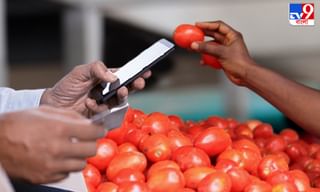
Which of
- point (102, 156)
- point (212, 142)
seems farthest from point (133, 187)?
point (212, 142)

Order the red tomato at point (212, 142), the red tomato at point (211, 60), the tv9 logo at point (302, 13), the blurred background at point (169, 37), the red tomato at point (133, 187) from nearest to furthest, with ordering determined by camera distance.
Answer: the red tomato at point (133, 187) → the red tomato at point (212, 142) → the tv9 logo at point (302, 13) → the red tomato at point (211, 60) → the blurred background at point (169, 37)

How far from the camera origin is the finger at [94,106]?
1538 millimetres

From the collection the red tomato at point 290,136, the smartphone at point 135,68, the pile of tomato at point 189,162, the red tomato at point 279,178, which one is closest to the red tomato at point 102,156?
the pile of tomato at point 189,162

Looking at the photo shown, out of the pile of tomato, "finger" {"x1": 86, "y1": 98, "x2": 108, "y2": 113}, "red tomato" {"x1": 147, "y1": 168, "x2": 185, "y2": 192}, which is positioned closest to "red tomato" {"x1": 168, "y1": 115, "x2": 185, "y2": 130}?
the pile of tomato

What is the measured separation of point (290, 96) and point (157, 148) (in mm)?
371

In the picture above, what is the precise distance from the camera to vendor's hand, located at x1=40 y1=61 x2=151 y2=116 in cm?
154

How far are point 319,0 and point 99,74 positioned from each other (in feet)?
1.96

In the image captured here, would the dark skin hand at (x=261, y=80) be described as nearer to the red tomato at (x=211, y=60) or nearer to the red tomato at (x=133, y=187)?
the red tomato at (x=211, y=60)

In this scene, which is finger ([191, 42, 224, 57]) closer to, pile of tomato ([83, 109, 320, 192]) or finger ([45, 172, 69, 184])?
pile of tomato ([83, 109, 320, 192])

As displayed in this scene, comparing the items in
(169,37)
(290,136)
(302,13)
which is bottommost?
(169,37)

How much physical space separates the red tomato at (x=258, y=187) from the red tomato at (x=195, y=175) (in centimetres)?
8

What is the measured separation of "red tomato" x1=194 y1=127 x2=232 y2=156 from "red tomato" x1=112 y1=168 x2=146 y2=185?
0.18 m

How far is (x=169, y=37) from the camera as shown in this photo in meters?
3.91

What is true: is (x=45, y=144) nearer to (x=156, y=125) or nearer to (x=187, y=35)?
(x=156, y=125)
